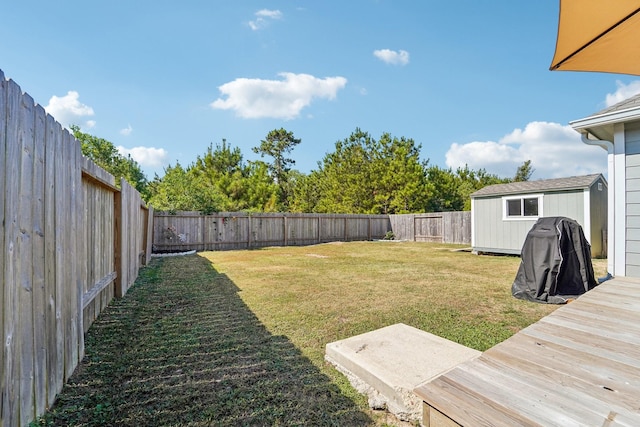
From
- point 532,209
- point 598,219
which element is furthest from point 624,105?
point 598,219

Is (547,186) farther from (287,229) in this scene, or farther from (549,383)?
(287,229)

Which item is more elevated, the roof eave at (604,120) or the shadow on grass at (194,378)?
the roof eave at (604,120)

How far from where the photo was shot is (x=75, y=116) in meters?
19.2

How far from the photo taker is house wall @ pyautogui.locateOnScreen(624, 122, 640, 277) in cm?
363

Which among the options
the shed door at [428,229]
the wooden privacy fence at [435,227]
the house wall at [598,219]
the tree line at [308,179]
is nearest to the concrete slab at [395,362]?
the house wall at [598,219]

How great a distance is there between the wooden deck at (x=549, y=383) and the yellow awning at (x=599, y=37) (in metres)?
1.88

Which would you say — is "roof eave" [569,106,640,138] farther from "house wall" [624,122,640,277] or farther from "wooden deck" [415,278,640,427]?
"wooden deck" [415,278,640,427]

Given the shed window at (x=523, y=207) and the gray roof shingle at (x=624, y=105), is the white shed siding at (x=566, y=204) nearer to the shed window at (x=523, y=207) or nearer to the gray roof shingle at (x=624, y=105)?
the shed window at (x=523, y=207)

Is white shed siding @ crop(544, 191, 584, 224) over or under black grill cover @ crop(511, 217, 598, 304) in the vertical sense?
over

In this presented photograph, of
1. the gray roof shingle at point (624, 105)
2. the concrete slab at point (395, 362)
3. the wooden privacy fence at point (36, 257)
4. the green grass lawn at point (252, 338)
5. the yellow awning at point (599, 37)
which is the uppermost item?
the gray roof shingle at point (624, 105)

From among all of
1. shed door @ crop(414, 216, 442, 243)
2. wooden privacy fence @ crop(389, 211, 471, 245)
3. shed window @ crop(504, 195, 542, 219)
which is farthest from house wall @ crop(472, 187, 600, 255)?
shed door @ crop(414, 216, 442, 243)

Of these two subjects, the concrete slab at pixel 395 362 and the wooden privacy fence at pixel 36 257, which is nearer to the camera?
the wooden privacy fence at pixel 36 257

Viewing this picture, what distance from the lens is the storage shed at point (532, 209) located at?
312 inches

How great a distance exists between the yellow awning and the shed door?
12.6 m
